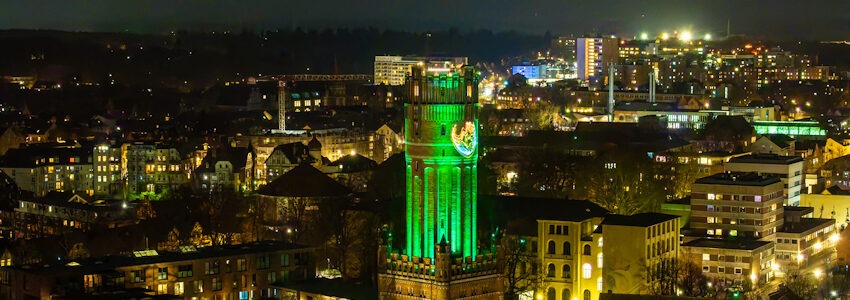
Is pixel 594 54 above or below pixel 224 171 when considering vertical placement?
above

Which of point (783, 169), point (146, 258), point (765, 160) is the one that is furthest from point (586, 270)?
point (765, 160)

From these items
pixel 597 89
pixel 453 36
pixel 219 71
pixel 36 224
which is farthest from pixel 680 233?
pixel 219 71

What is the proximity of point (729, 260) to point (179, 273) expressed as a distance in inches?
650

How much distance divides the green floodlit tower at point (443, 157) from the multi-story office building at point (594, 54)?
136 metres

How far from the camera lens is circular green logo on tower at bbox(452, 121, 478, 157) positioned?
99.4ft

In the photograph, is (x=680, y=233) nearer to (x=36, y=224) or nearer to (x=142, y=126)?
(x=36, y=224)

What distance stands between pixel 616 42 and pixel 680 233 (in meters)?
116

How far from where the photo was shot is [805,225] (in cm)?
5834

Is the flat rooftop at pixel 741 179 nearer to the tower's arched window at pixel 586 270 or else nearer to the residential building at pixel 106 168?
the tower's arched window at pixel 586 270

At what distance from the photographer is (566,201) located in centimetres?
5356

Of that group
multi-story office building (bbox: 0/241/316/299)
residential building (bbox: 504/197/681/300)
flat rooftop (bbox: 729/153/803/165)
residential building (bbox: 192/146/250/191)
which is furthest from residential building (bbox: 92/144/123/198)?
residential building (bbox: 504/197/681/300)

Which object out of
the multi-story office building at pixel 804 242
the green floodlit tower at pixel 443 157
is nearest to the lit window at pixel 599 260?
the multi-story office building at pixel 804 242

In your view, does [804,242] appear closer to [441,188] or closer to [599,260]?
[599,260]

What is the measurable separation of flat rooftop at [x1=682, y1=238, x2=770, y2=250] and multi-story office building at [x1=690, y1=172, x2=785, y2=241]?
8.82 feet
